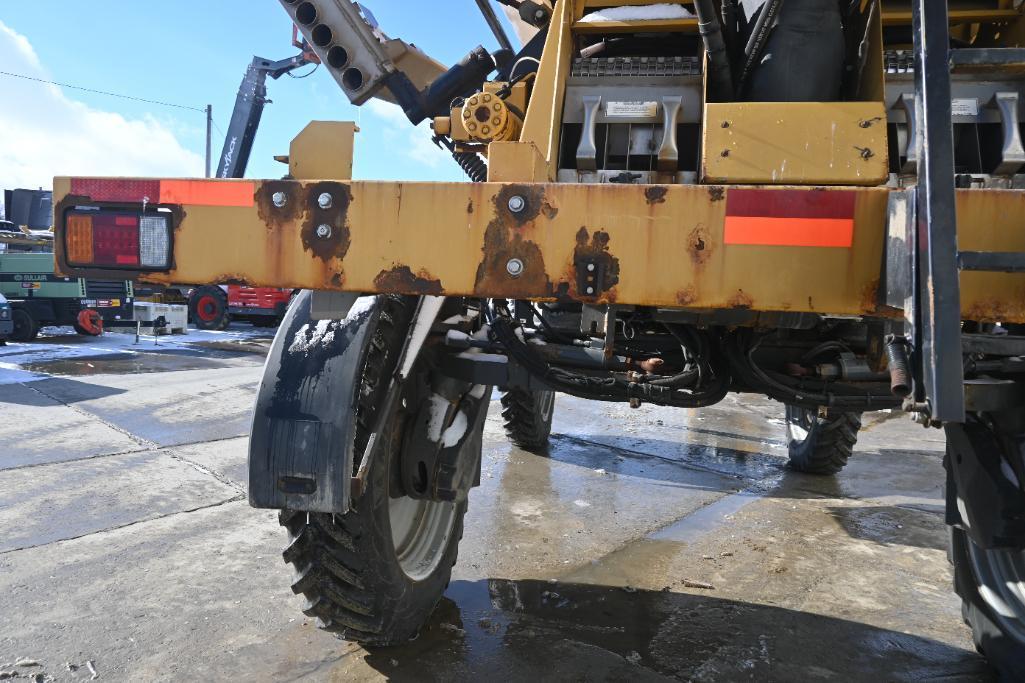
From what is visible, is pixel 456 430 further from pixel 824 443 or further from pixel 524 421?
pixel 824 443

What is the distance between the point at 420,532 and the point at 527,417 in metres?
2.54

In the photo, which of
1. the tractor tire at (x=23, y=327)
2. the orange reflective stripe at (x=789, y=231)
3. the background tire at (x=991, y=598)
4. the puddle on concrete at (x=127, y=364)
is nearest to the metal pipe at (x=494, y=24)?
the orange reflective stripe at (x=789, y=231)

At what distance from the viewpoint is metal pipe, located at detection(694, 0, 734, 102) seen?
74.7 inches

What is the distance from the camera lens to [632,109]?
2250mm

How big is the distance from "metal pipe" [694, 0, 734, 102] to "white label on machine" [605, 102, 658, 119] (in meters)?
0.18

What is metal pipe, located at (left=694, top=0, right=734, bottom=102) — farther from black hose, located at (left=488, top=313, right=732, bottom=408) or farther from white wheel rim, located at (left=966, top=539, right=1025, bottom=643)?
white wheel rim, located at (left=966, top=539, right=1025, bottom=643)

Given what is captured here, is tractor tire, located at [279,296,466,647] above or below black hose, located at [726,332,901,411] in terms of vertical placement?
below

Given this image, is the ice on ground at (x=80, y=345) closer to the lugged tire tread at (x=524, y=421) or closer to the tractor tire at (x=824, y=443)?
the lugged tire tread at (x=524, y=421)

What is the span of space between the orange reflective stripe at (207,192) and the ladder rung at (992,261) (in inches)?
57.0

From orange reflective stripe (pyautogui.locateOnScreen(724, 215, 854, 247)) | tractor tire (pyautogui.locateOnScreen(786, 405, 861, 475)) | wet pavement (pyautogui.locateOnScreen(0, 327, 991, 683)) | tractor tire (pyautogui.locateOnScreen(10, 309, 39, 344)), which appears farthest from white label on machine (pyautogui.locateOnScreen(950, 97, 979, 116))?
tractor tire (pyautogui.locateOnScreen(10, 309, 39, 344))

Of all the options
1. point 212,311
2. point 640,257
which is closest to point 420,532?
point 640,257

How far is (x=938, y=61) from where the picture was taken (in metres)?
1.32

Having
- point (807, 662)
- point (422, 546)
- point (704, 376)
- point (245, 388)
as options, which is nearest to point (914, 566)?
point (807, 662)

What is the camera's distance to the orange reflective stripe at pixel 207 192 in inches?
63.9
